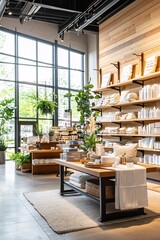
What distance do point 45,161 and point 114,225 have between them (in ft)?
14.5

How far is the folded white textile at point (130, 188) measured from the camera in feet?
12.5

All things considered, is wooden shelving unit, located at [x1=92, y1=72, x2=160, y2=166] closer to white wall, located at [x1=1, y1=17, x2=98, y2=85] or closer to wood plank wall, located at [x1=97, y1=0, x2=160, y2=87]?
wood plank wall, located at [x1=97, y1=0, x2=160, y2=87]

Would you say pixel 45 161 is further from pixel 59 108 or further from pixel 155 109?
pixel 59 108

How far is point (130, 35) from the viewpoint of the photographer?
282 inches

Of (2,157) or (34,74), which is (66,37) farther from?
(2,157)

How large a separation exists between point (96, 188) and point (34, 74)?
9.30m

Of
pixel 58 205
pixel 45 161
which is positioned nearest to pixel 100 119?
pixel 45 161

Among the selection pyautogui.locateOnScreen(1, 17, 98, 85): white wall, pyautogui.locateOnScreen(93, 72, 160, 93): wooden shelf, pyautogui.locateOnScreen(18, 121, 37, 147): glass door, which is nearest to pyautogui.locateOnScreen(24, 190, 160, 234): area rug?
pyautogui.locateOnScreen(93, 72, 160, 93): wooden shelf

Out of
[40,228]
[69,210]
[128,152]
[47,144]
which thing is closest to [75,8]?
[47,144]

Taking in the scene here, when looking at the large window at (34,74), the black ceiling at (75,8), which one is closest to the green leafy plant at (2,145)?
the large window at (34,74)

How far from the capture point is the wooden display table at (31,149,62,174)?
25.7 feet

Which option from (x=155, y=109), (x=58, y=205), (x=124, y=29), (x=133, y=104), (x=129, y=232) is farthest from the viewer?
(x=124, y=29)

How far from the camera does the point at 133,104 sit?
22.7 ft

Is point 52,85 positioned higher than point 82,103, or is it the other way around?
point 52,85
